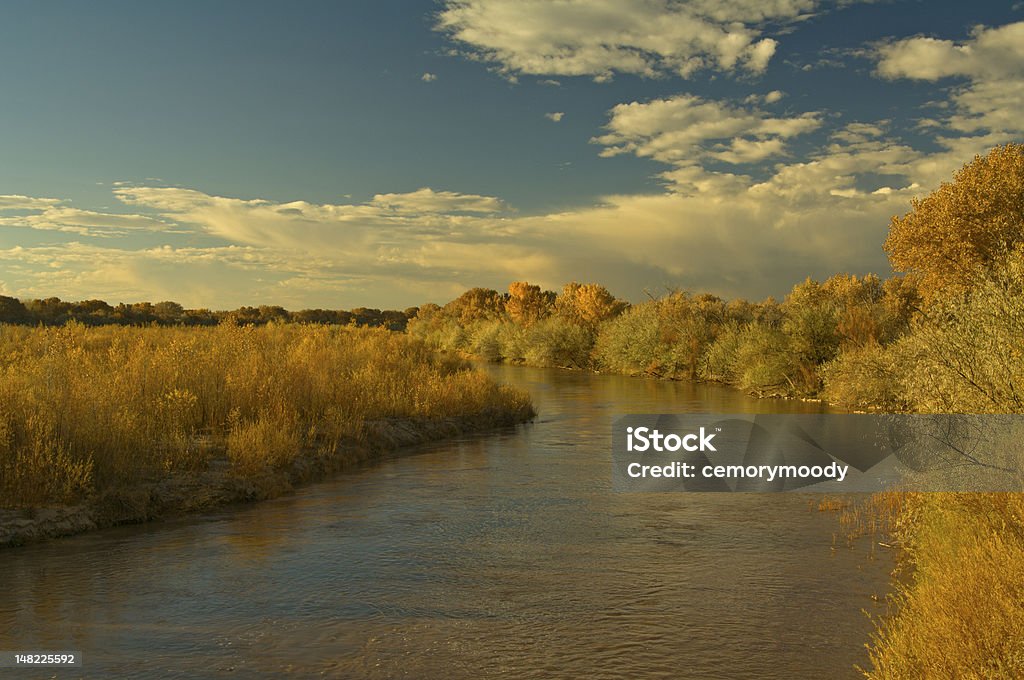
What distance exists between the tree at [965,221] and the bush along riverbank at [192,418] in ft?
41.2

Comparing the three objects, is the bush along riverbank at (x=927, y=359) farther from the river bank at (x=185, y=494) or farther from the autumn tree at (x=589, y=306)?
the river bank at (x=185, y=494)

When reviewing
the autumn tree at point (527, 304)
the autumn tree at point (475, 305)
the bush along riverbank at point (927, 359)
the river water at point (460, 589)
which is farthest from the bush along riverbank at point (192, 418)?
the autumn tree at point (475, 305)

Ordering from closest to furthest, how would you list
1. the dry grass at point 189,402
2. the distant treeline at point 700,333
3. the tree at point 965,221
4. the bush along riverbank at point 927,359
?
the bush along riverbank at point 927,359, the dry grass at point 189,402, the tree at point 965,221, the distant treeline at point 700,333

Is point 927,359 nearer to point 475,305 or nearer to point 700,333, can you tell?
point 700,333

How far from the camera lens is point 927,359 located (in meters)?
10.6

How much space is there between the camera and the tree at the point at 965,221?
19.1 meters

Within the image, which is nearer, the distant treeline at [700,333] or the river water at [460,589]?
the river water at [460,589]

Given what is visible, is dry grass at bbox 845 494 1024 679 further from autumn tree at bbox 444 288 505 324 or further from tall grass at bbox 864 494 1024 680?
autumn tree at bbox 444 288 505 324

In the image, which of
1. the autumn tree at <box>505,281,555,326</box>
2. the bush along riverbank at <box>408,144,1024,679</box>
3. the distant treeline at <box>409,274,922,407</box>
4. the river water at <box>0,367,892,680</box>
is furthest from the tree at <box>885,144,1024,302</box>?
the autumn tree at <box>505,281,555,326</box>

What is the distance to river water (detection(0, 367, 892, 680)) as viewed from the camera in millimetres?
A: 7348

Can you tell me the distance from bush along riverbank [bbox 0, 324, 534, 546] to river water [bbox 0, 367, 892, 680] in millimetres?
727

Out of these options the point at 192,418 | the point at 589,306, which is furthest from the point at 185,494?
the point at 589,306

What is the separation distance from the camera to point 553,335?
57844 mm

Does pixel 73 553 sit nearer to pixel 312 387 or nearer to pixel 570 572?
pixel 570 572
